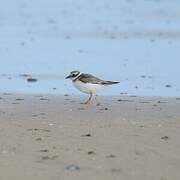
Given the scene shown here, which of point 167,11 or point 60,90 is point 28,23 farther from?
point 60,90

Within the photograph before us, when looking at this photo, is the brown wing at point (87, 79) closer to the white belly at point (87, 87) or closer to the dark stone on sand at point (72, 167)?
the white belly at point (87, 87)

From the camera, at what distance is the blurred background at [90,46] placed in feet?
41.5

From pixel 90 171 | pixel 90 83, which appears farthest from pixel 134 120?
pixel 90 171

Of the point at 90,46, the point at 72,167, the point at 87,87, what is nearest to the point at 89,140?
the point at 72,167

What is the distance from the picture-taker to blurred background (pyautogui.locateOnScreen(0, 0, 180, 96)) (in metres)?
12.7

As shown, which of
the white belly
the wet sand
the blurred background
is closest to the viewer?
the wet sand

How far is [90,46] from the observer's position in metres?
17.5

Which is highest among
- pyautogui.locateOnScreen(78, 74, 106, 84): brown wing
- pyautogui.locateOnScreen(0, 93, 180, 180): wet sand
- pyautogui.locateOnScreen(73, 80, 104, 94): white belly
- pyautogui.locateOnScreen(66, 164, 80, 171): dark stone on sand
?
pyautogui.locateOnScreen(78, 74, 106, 84): brown wing

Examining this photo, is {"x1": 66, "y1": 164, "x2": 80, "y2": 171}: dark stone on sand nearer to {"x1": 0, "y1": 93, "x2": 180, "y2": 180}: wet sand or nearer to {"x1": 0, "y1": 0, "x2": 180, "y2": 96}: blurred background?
{"x1": 0, "y1": 93, "x2": 180, "y2": 180}: wet sand

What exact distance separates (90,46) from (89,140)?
1001 cm

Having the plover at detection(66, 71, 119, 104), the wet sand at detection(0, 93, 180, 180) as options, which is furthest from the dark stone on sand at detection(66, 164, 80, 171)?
the plover at detection(66, 71, 119, 104)

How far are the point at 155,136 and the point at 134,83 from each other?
472 centimetres

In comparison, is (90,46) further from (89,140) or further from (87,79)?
(89,140)

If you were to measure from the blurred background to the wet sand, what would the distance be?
172 cm
